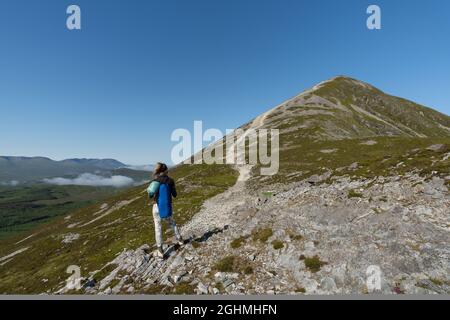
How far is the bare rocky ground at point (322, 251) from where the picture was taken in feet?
42.5

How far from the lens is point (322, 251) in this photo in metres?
15.3

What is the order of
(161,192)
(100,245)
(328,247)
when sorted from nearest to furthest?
(328,247) → (161,192) → (100,245)

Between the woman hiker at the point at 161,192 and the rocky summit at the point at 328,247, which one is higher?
the woman hiker at the point at 161,192

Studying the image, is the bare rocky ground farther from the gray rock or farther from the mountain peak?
the mountain peak

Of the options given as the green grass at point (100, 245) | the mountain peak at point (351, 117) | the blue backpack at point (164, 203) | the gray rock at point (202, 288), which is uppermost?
the mountain peak at point (351, 117)

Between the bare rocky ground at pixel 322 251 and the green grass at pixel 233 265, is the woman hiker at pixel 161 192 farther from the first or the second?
the green grass at pixel 233 265

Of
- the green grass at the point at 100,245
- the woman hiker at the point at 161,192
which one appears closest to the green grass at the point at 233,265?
the woman hiker at the point at 161,192

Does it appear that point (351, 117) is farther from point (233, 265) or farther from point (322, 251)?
point (233, 265)

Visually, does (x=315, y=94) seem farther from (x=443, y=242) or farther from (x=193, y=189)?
(x=443, y=242)

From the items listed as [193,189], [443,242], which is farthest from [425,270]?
[193,189]

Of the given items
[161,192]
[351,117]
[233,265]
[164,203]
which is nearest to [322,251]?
[233,265]

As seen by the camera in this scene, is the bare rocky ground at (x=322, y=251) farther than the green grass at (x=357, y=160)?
No

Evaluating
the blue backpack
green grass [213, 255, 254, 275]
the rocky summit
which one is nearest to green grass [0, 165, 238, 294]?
the rocky summit

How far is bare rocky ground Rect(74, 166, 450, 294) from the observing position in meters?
13.0
